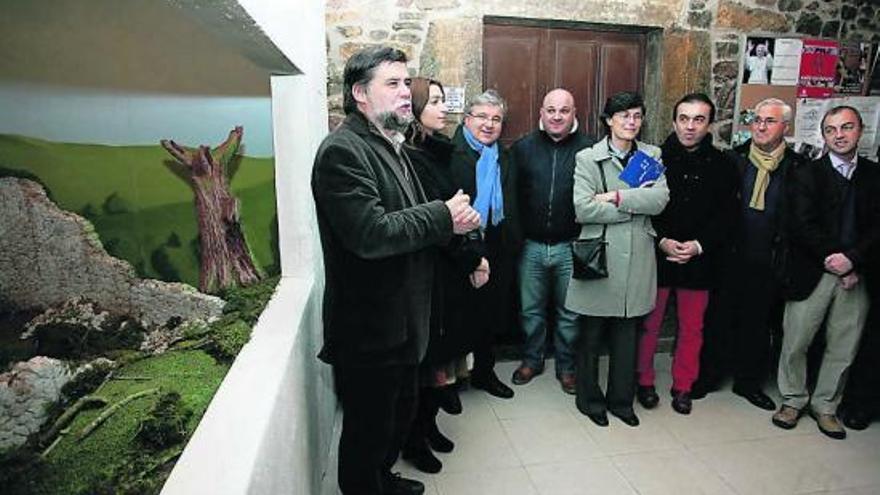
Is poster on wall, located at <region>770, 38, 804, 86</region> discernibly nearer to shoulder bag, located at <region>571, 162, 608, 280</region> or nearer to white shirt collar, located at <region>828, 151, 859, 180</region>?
white shirt collar, located at <region>828, 151, 859, 180</region>

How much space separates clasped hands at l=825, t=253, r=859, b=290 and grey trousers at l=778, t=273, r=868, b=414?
0.10ft

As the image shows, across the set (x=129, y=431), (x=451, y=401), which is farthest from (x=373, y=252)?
Answer: (x=451, y=401)

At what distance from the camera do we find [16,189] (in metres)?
1.20

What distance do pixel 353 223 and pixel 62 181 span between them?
713 millimetres

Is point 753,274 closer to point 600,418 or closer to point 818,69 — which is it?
point 600,418

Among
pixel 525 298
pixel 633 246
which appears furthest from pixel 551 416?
pixel 633 246

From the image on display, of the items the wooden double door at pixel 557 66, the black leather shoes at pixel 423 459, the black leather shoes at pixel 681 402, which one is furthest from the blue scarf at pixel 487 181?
the black leather shoes at pixel 681 402

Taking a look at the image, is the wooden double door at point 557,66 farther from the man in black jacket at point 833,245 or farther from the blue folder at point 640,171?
the man in black jacket at point 833,245

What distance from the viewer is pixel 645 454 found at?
2395mm

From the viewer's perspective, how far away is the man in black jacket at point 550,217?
2824 mm

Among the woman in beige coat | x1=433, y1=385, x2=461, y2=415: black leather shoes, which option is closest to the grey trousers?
the woman in beige coat

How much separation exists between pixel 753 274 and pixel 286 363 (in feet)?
7.80

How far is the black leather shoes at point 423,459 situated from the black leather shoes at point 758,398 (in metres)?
1.69

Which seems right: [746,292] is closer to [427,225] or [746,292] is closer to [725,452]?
[725,452]
